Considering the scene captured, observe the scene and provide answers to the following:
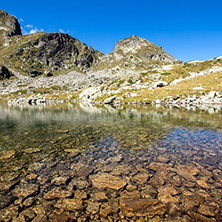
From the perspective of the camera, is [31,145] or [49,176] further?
[31,145]

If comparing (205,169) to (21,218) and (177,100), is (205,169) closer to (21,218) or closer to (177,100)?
(21,218)

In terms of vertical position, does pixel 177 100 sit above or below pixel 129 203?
above

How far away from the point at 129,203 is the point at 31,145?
39.5 ft

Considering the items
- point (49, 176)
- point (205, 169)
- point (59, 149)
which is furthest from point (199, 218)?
point (59, 149)

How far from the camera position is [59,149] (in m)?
Result: 13.1

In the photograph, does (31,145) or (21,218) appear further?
(31,145)

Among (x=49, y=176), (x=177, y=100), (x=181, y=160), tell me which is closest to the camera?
(x=49, y=176)

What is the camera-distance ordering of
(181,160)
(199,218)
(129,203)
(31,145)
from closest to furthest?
1. (199,218)
2. (129,203)
3. (181,160)
4. (31,145)

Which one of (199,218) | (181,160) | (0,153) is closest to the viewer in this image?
(199,218)

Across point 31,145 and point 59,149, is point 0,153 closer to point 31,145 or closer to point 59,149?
point 31,145

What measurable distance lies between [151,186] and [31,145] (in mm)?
12401

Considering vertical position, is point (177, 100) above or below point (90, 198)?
above

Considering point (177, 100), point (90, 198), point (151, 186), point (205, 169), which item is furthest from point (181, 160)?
point (177, 100)

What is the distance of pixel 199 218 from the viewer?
5.45 m
